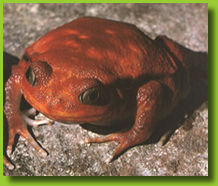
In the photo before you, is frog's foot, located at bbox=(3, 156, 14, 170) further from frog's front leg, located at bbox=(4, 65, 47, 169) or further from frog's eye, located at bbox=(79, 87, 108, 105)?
frog's eye, located at bbox=(79, 87, 108, 105)

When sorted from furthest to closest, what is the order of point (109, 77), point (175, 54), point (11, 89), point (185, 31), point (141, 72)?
point (185, 31) < point (175, 54) < point (11, 89) < point (141, 72) < point (109, 77)

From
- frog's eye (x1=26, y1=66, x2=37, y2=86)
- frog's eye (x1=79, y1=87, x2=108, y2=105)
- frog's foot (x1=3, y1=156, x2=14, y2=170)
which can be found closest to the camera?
frog's eye (x1=79, y1=87, x2=108, y2=105)

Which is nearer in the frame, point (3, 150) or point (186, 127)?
point (3, 150)

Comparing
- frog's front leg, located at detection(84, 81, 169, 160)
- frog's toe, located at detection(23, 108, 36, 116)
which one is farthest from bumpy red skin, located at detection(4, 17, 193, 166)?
frog's toe, located at detection(23, 108, 36, 116)

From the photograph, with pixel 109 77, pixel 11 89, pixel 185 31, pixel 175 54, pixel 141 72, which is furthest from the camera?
pixel 185 31

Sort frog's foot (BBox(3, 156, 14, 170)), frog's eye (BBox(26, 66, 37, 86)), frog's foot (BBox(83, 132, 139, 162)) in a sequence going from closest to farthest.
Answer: frog's eye (BBox(26, 66, 37, 86)) < frog's foot (BBox(3, 156, 14, 170)) < frog's foot (BBox(83, 132, 139, 162))

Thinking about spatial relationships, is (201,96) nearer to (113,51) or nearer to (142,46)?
(142,46)

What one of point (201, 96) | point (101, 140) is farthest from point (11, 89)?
point (201, 96)

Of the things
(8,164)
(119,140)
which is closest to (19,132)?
(8,164)
